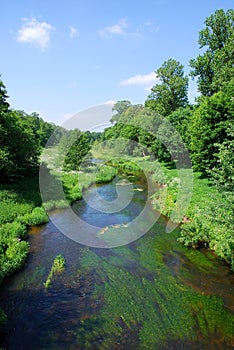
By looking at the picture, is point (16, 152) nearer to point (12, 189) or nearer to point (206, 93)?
point (12, 189)

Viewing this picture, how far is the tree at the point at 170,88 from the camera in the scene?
2352 inches

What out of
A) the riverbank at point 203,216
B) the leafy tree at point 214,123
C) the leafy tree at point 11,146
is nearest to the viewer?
the riverbank at point 203,216

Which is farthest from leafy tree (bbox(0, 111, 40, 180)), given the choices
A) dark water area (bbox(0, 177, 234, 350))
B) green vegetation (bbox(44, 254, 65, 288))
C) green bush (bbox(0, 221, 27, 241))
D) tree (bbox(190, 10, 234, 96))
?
tree (bbox(190, 10, 234, 96))

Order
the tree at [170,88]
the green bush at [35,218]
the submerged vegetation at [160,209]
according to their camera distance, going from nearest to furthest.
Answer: the submerged vegetation at [160,209]
the green bush at [35,218]
the tree at [170,88]

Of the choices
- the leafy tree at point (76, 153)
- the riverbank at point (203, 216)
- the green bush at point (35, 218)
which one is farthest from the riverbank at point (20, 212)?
the riverbank at point (203, 216)

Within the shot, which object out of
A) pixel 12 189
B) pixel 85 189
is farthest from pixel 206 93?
pixel 12 189

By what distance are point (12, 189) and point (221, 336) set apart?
22863 millimetres

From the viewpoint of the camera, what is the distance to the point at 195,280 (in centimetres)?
1502

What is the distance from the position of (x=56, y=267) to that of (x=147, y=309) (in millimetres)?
6408

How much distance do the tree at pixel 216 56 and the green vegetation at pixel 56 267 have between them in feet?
114

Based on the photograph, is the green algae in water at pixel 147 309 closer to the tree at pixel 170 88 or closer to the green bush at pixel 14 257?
the green bush at pixel 14 257

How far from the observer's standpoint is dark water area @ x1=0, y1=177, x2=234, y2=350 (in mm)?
10922

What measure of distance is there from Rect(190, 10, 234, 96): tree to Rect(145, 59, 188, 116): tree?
12.8 meters

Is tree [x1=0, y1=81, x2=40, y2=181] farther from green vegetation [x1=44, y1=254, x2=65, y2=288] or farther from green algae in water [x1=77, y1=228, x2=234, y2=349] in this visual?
green algae in water [x1=77, y1=228, x2=234, y2=349]
